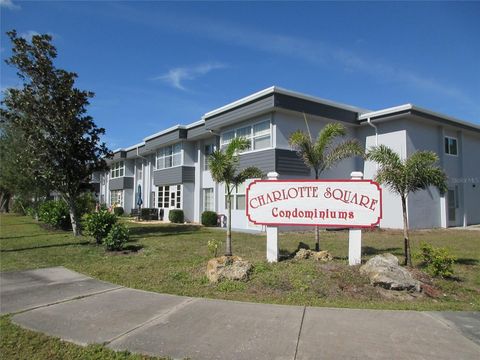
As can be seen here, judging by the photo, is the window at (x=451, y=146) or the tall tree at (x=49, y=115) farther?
the window at (x=451, y=146)

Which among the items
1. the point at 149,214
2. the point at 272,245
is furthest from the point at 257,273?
the point at 149,214

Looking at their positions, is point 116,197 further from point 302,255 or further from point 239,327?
point 239,327

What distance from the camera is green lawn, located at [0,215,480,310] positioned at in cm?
650

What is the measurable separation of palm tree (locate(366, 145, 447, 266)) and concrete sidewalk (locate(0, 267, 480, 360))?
146 inches

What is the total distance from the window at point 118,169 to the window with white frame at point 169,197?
11.5 metres

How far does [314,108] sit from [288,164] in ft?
10.1

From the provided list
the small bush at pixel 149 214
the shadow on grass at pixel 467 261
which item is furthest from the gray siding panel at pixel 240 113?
the shadow on grass at pixel 467 261

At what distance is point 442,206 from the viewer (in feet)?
68.2

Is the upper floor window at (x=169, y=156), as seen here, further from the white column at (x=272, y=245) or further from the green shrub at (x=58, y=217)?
the white column at (x=272, y=245)

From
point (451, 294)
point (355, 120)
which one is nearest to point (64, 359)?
point (451, 294)

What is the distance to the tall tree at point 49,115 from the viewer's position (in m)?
15.7

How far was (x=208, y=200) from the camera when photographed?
24.8 meters

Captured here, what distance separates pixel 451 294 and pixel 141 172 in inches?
1318

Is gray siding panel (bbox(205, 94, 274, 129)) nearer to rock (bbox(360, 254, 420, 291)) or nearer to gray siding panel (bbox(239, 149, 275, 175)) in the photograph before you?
gray siding panel (bbox(239, 149, 275, 175))
